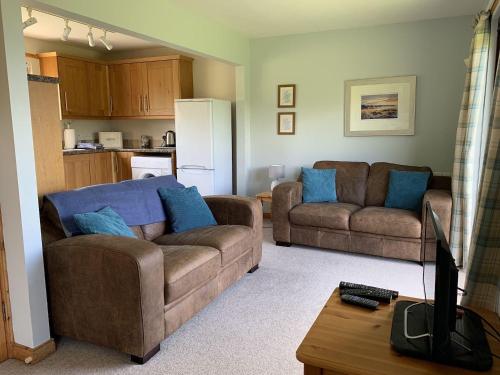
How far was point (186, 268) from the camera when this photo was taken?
8.02 feet

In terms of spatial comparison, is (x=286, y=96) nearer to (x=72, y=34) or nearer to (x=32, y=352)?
(x=72, y=34)

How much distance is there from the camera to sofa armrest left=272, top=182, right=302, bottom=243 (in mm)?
4219

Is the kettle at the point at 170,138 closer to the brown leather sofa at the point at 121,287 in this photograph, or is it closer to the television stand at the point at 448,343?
the brown leather sofa at the point at 121,287

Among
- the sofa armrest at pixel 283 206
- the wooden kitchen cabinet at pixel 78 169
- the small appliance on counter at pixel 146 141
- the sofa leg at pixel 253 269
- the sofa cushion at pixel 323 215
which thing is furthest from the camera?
the small appliance on counter at pixel 146 141

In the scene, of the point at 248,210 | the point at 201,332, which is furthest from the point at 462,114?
the point at 201,332

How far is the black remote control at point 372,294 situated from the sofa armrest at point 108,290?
1.04 metres

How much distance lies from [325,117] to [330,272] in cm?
216

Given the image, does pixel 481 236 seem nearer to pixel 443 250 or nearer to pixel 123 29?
pixel 443 250

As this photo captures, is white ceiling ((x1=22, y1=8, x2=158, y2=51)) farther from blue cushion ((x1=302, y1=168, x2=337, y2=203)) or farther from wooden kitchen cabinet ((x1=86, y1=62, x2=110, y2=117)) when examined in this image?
blue cushion ((x1=302, y1=168, x2=337, y2=203))

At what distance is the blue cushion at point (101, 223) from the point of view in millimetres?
2438

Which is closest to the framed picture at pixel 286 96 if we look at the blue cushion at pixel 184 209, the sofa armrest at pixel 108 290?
the blue cushion at pixel 184 209

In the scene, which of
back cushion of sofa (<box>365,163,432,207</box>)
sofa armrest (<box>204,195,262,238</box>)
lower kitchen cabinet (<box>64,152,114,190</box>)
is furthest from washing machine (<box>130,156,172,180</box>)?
back cushion of sofa (<box>365,163,432,207</box>)

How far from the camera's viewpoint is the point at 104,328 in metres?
2.22

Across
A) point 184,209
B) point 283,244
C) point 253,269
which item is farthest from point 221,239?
point 283,244
